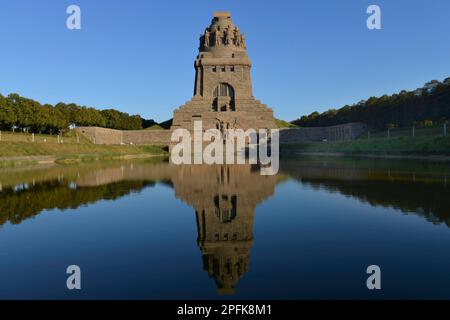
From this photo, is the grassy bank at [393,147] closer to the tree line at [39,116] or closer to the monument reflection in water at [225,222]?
Result: the monument reflection in water at [225,222]

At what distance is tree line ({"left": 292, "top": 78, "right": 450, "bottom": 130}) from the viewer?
62.1 m

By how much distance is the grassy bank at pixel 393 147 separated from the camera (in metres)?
37.8

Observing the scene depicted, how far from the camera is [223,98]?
7775cm

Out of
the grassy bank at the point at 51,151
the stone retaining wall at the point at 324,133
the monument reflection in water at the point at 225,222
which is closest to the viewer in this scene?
the monument reflection in water at the point at 225,222

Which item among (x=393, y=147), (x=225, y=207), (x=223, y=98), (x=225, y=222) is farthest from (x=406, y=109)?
(x=225, y=222)

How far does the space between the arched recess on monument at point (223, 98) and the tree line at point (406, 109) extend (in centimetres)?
2712

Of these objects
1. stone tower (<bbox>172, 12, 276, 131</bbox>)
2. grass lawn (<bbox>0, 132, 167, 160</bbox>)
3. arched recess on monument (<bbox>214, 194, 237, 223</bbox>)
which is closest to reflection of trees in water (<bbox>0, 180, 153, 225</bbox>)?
arched recess on monument (<bbox>214, 194, 237, 223</bbox>)

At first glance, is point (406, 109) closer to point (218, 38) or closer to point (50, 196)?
point (218, 38)

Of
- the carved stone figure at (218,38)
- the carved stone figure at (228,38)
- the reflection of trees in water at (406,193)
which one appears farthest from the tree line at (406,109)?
the reflection of trees in water at (406,193)

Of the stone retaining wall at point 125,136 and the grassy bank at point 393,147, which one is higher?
the stone retaining wall at point 125,136

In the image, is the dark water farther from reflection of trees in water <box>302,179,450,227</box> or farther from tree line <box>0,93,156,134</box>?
tree line <box>0,93,156,134</box>

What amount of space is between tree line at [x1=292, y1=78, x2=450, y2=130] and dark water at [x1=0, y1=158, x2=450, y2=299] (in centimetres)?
5547

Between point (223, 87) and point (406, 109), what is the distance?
117 ft
